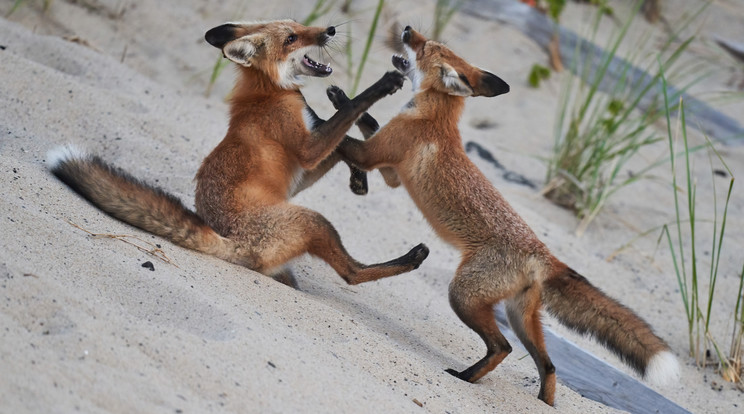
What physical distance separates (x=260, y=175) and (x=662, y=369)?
2.84 m

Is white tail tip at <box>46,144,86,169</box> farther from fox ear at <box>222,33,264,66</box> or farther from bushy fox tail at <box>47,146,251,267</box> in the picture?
fox ear at <box>222,33,264,66</box>

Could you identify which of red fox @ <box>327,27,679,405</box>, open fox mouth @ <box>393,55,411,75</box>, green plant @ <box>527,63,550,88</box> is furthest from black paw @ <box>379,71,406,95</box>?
green plant @ <box>527,63,550,88</box>

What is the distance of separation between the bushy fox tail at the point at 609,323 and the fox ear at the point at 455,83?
144cm

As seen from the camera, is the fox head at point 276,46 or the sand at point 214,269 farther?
the fox head at point 276,46

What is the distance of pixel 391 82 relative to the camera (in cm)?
546

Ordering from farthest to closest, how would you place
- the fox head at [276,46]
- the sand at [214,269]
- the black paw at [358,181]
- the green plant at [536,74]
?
the green plant at [536,74] < the black paw at [358,181] < the fox head at [276,46] < the sand at [214,269]

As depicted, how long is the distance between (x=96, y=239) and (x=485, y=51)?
8.13 meters

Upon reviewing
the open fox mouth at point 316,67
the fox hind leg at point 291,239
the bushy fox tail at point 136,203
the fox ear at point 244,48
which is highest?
the open fox mouth at point 316,67

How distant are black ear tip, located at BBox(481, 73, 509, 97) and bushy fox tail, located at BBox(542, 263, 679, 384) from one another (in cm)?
140

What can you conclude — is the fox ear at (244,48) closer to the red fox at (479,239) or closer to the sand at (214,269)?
the red fox at (479,239)

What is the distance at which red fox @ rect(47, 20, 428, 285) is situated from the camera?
192 inches

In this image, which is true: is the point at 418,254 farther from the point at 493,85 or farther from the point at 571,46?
the point at 571,46

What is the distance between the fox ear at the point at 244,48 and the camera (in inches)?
212

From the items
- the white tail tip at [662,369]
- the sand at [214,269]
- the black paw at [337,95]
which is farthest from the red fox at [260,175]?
the white tail tip at [662,369]
